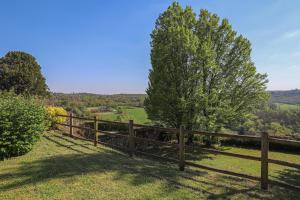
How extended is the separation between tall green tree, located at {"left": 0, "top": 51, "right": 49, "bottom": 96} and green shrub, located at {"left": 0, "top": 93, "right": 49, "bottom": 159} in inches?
783

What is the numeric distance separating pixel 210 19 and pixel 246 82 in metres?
4.82

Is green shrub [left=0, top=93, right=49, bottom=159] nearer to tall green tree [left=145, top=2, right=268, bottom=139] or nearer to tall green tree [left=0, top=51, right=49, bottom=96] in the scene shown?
tall green tree [left=145, top=2, right=268, bottom=139]

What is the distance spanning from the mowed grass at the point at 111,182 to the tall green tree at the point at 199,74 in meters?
8.57

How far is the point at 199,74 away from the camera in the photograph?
15.7m

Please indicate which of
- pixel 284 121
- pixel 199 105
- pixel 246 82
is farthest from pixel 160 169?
pixel 284 121

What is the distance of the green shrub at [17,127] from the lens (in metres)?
7.98

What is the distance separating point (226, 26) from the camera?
17047 mm

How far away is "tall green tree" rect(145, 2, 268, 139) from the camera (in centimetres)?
1542

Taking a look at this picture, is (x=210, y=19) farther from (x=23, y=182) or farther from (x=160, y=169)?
(x=23, y=182)

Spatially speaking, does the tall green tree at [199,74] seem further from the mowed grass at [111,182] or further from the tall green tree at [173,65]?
the mowed grass at [111,182]

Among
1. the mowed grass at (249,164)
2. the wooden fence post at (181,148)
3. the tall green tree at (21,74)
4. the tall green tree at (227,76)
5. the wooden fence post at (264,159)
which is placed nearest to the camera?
the wooden fence post at (264,159)

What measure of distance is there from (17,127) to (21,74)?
74.4 ft

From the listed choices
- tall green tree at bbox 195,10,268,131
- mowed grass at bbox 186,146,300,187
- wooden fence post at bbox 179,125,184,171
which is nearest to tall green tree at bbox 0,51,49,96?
tall green tree at bbox 195,10,268,131

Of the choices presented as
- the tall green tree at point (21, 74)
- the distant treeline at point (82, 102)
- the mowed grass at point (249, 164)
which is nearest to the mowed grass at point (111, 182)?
the mowed grass at point (249, 164)
